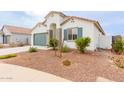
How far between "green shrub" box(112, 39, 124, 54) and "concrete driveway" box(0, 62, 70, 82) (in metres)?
3.52

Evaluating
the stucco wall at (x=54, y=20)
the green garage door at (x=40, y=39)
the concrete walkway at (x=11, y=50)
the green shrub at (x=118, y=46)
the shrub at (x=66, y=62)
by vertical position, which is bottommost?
the shrub at (x=66, y=62)

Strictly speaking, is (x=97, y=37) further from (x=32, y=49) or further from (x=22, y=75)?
(x=22, y=75)

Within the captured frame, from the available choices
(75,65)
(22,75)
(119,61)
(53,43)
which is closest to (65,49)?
(53,43)

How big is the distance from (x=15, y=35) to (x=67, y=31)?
3340 millimetres

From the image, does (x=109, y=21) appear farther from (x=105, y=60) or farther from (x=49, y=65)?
(x=49, y=65)

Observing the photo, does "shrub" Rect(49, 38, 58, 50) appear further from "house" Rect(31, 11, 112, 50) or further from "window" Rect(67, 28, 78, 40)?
"window" Rect(67, 28, 78, 40)

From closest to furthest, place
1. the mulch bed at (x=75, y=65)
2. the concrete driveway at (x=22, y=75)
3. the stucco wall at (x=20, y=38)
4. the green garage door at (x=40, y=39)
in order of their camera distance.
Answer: the concrete driveway at (x=22, y=75), the mulch bed at (x=75, y=65), the green garage door at (x=40, y=39), the stucco wall at (x=20, y=38)

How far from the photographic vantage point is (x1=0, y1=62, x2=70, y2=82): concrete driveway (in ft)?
25.2

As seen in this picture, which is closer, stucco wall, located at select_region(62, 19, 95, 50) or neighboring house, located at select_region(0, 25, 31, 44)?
stucco wall, located at select_region(62, 19, 95, 50)

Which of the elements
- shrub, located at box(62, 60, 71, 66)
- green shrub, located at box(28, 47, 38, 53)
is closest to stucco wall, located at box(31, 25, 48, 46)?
green shrub, located at box(28, 47, 38, 53)

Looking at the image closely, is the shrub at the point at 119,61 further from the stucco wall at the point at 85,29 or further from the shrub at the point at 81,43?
the shrub at the point at 81,43

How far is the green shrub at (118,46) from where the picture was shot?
9169 millimetres

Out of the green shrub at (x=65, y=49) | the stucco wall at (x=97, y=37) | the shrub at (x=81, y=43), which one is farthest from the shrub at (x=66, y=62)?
the stucco wall at (x=97, y=37)
